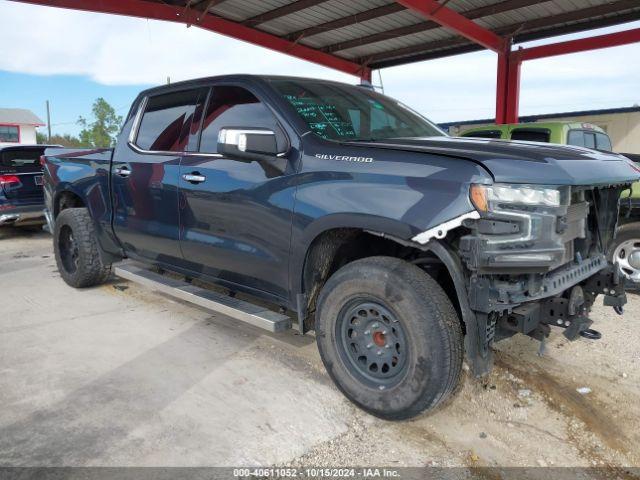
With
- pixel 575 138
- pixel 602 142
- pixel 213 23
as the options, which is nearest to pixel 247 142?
pixel 575 138

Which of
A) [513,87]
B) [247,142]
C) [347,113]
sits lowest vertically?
[247,142]

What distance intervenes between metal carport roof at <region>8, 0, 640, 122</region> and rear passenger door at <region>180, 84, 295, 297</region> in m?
7.15

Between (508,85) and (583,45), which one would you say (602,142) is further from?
(508,85)

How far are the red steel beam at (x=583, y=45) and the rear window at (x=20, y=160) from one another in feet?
34.8

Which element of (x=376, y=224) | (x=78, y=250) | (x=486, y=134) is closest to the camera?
(x=376, y=224)

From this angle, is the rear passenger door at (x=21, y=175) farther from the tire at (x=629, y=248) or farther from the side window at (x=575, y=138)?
the tire at (x=629, y=248)

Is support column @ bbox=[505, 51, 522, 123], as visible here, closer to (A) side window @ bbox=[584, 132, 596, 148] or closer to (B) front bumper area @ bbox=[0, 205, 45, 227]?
(A) side window @ bbox=[584, 132, 596, 148]

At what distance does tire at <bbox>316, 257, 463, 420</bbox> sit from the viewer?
256 cm

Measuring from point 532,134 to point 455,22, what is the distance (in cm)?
498

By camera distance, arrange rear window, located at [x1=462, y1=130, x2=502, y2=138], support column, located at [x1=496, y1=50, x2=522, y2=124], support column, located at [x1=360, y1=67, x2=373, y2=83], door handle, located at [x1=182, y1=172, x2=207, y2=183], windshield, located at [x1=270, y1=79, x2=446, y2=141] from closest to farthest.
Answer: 1. windshield, located at [x1=270, y1=79, x2=446, y2=141]
2. door handle, located at [x1=182, y1=172, x2=207, y2=183]
3. rear window, located at [x1=462, y1=130, x2=502, y2=138]
4. support column, located at [x1=496, y1=50, x2=522, y2=124]
5. support column, located at [x1=360, y1=67, x2=373, y2=83]

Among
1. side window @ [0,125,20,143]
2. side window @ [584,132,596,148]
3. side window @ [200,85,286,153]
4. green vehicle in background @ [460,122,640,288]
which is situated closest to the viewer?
side window @ [200,85,286,153]

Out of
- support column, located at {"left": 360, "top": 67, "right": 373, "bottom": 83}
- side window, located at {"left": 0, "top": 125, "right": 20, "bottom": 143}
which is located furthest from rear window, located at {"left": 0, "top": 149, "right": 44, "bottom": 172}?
side window, located at {"left": 0, "top": 125, "right": 20, "bottom": 143}

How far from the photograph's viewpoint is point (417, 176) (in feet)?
8.34

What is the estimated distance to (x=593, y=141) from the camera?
21.7 feet
